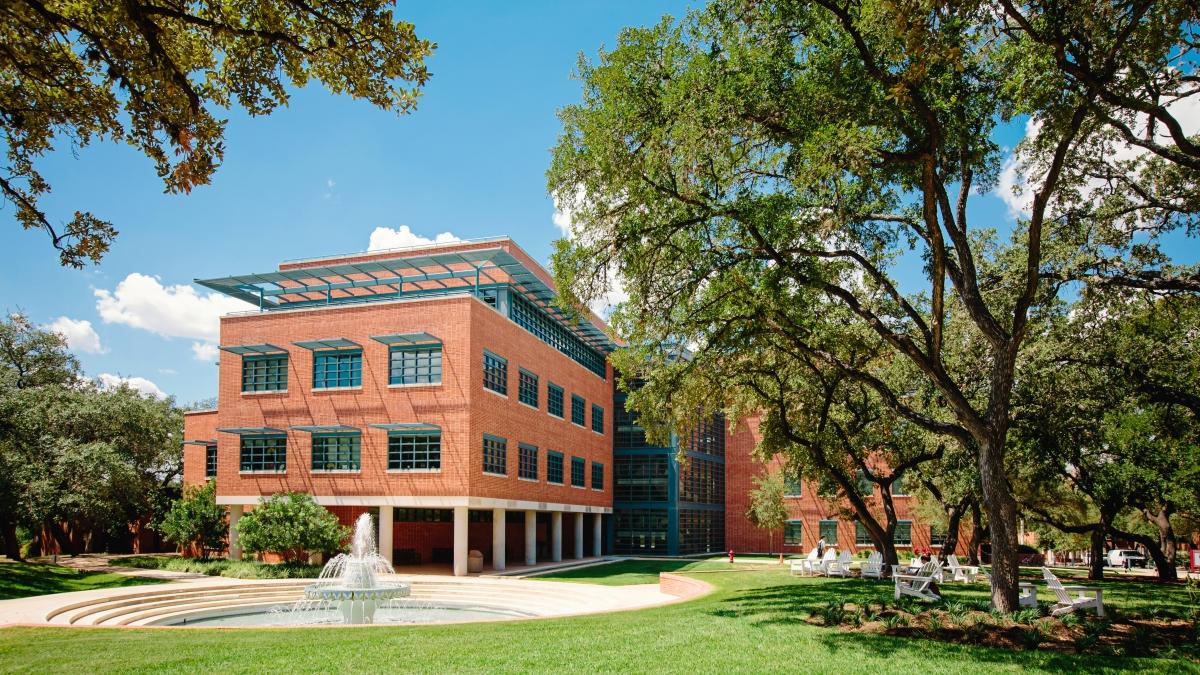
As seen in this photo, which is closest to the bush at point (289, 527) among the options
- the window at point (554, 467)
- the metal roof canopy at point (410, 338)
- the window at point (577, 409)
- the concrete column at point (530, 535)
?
the metal roof canopy at point (410, 338)

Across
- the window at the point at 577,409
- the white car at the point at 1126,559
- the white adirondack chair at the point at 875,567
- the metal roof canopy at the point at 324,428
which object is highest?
the window at the point at 577,409

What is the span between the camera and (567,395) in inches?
1720

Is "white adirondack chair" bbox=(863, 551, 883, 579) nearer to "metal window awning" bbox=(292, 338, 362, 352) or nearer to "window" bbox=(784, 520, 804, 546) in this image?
"metal window awning" bbox=(292, 338, 362, 352)

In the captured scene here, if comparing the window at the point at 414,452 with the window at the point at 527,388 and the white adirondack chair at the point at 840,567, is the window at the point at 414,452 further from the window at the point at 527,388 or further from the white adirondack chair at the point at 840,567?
the white adirondack chair at the point at 840,567

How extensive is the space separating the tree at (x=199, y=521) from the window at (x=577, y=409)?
1733cm

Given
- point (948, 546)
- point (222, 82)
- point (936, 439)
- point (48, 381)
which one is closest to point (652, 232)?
point (222, 82)

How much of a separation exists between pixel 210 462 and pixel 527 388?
16.8 m

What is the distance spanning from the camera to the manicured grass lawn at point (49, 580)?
24.4 m

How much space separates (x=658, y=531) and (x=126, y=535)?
98.1ft

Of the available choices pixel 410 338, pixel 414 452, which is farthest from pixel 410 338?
pixel 414 452

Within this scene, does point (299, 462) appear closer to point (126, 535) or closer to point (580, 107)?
point (126, 535)

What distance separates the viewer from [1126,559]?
4312 centimetres

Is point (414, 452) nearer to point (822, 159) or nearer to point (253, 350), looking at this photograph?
point (253, 350)

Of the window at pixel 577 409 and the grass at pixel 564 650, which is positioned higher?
the window at pixel 577 409
